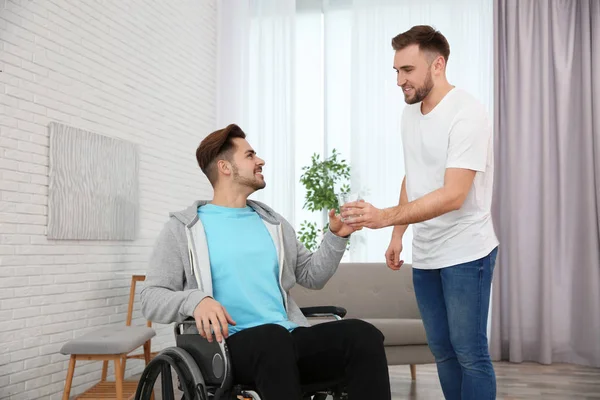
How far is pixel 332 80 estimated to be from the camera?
19.6ft

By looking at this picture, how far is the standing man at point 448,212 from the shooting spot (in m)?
1.99

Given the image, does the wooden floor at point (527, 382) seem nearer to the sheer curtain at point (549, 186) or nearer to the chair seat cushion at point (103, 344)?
the sheer curtain at point (549, 186)

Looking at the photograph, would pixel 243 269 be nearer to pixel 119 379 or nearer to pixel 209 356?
pixel 209 356

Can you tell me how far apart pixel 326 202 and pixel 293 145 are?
66 cm

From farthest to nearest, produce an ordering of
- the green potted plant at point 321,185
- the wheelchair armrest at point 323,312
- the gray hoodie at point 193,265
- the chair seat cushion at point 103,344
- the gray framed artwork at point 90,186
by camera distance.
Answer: the green potted plant at point 321,185 < the gray framed artwork at point 90,186 < the chair seat cushion at point 103,344 < the wheelchair armrest at point 323,312 < the gray hoodie at point 193,265

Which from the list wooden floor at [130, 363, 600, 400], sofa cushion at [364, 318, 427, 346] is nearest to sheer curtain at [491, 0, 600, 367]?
wooden floor at [130, 363, 600, 400]

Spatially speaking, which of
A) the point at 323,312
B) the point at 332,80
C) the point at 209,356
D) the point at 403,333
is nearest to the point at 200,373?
the point at 209,356

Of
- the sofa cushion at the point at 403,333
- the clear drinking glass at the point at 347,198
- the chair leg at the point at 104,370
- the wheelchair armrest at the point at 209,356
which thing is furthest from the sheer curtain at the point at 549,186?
the wheelchair armrest at the point at 209,356

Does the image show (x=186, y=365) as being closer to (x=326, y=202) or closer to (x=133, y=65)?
(x=133, y=65)

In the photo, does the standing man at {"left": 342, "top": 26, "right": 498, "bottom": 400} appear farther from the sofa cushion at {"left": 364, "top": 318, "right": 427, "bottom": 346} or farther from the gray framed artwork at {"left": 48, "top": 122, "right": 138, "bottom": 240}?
the gray framed artwork at {"left": 48, "top": 122, "right": 138, "bottom": 240}

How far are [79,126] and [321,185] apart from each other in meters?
2.29

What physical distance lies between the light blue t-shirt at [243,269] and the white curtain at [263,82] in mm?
3694

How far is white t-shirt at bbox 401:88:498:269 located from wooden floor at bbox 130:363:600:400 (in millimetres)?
1913

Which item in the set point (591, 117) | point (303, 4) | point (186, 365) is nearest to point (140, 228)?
point (303, 4)
